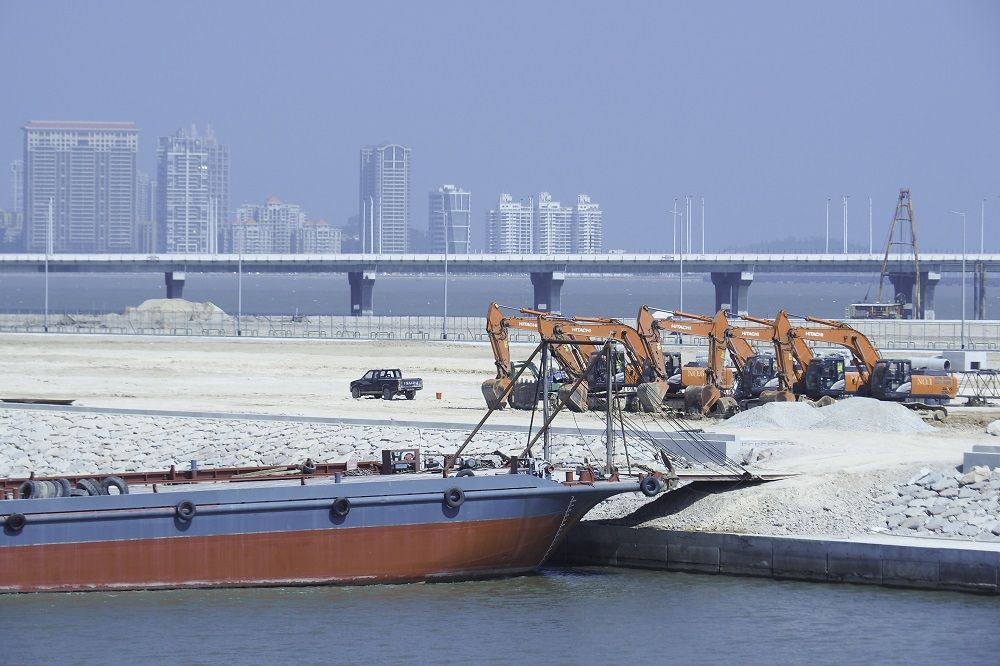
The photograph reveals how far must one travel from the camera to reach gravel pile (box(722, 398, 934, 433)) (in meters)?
41.1

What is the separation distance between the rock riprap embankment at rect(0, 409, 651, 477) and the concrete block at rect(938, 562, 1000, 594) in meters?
9.49

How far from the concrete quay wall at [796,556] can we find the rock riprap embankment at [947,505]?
2.57 ft

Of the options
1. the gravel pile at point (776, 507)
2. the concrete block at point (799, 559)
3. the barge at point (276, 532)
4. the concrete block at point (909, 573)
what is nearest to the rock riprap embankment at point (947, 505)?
the gravel pile at point (776, 507)

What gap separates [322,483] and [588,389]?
19456 mm

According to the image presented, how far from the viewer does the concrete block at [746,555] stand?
2855cm

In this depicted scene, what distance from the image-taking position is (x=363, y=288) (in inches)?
6014

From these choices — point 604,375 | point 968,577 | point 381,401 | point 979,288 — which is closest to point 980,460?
point 968,577

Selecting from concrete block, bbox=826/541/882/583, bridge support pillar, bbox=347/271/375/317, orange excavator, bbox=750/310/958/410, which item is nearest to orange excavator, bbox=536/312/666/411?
orange excavator, bbox=750/310/958/410

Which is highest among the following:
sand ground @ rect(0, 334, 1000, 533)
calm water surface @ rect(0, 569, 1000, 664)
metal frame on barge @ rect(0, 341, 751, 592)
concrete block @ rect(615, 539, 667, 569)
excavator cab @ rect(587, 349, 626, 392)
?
excavator cab @ rect(587, 349, 626, 392)

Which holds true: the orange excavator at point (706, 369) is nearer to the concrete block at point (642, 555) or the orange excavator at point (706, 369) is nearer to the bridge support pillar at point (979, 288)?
the concrete block at point (642, 555)

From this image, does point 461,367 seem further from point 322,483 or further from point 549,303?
point 549,303

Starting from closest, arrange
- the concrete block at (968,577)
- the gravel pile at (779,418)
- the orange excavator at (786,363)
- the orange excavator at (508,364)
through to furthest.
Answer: the concrete block at (968,577) → the gravel pile at (779,418) → the orange excavator at (508,364) → the orange excavator at (786,363)

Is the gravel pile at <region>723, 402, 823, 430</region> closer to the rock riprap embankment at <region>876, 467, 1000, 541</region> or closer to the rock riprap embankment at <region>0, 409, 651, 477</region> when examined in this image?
the rock riprap embankment at <region>0, 409, 651, 477</region>

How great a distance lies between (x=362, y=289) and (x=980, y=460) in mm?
124270
